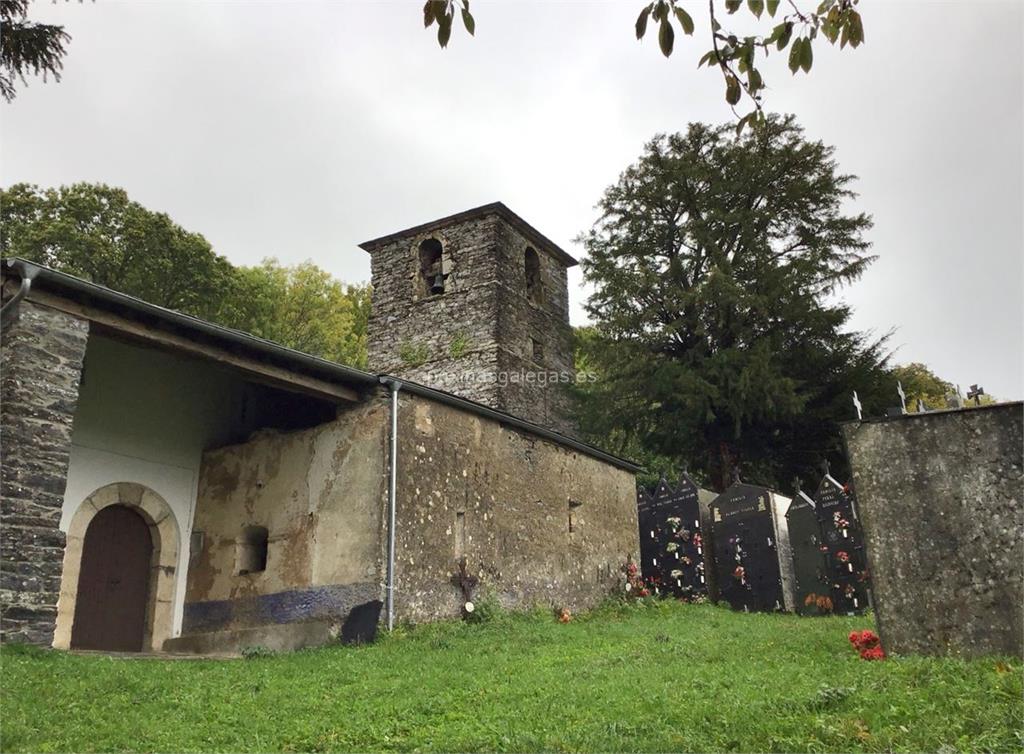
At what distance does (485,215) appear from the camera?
68.1ft

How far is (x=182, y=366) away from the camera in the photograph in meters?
11.8

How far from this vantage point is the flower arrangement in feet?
21.2

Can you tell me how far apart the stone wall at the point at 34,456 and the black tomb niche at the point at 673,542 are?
33.6 feet

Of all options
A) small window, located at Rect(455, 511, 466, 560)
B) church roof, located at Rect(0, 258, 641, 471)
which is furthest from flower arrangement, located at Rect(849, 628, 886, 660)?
church roof, located at Rect(0, 258, 641, 471)

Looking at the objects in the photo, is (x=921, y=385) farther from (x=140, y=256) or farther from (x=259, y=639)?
(x=140, y=256)

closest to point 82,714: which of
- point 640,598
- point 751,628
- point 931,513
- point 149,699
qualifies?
point 149,699

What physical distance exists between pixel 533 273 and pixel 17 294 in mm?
15746

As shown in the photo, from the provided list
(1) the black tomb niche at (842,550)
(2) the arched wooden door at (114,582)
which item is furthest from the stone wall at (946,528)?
(2) the arched wooden door at (114,582)

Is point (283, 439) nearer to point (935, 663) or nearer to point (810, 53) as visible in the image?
point (935, 663)

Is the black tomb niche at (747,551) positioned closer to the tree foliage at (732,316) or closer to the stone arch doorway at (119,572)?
the tree foliage at (732,316)

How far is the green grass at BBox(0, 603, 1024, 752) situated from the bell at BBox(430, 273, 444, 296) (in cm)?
1393

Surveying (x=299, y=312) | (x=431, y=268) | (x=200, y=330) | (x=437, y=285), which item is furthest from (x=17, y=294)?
(x=299, y=312)

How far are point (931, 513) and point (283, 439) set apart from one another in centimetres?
805

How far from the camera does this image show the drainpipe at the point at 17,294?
24.2ft
